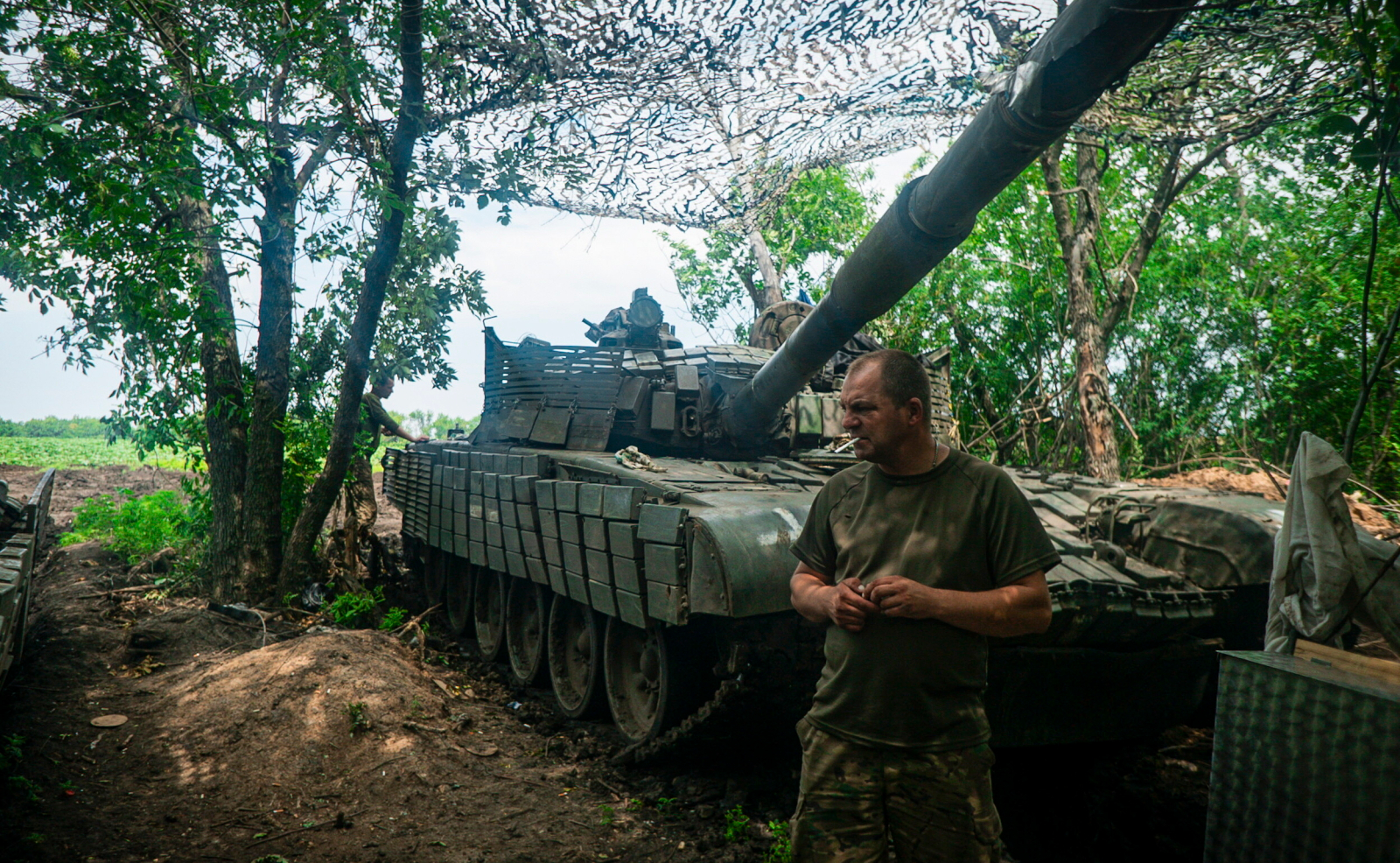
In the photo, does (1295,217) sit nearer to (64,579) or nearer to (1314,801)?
(1314,801)

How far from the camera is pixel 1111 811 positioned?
168 inches

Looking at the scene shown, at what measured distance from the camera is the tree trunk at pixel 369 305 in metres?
7.07

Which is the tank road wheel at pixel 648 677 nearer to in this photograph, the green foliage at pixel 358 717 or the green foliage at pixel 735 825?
the green foliage at pixel 735 825

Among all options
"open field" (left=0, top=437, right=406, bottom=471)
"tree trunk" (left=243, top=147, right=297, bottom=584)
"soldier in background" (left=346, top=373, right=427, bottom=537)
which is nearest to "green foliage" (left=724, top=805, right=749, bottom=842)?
"tree trunk" (left=243, top=147, right=297, bottom=584)

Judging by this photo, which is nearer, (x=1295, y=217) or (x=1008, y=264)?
(x=1295, y=217)

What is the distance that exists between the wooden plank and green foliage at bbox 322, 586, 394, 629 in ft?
23.4

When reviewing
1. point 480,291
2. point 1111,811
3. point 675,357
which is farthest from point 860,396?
point 480,291

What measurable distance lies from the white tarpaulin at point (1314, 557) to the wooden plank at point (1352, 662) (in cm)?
35

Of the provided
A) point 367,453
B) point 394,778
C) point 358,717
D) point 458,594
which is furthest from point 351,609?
point 394,778

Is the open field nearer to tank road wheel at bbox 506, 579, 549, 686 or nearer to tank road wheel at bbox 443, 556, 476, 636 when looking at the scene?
tank road wheel at bbox 443, 556, 476, 636

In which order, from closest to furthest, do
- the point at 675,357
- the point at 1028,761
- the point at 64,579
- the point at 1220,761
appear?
the point at 1220,761 < the point at 1028,761 < the point at 675,357 < the point at 64,579

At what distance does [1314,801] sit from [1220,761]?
0.95 ft

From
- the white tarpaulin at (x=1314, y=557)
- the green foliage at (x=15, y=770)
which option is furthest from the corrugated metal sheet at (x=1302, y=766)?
the green foliage at (x=15, y=770)

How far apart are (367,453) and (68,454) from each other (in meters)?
26.6
